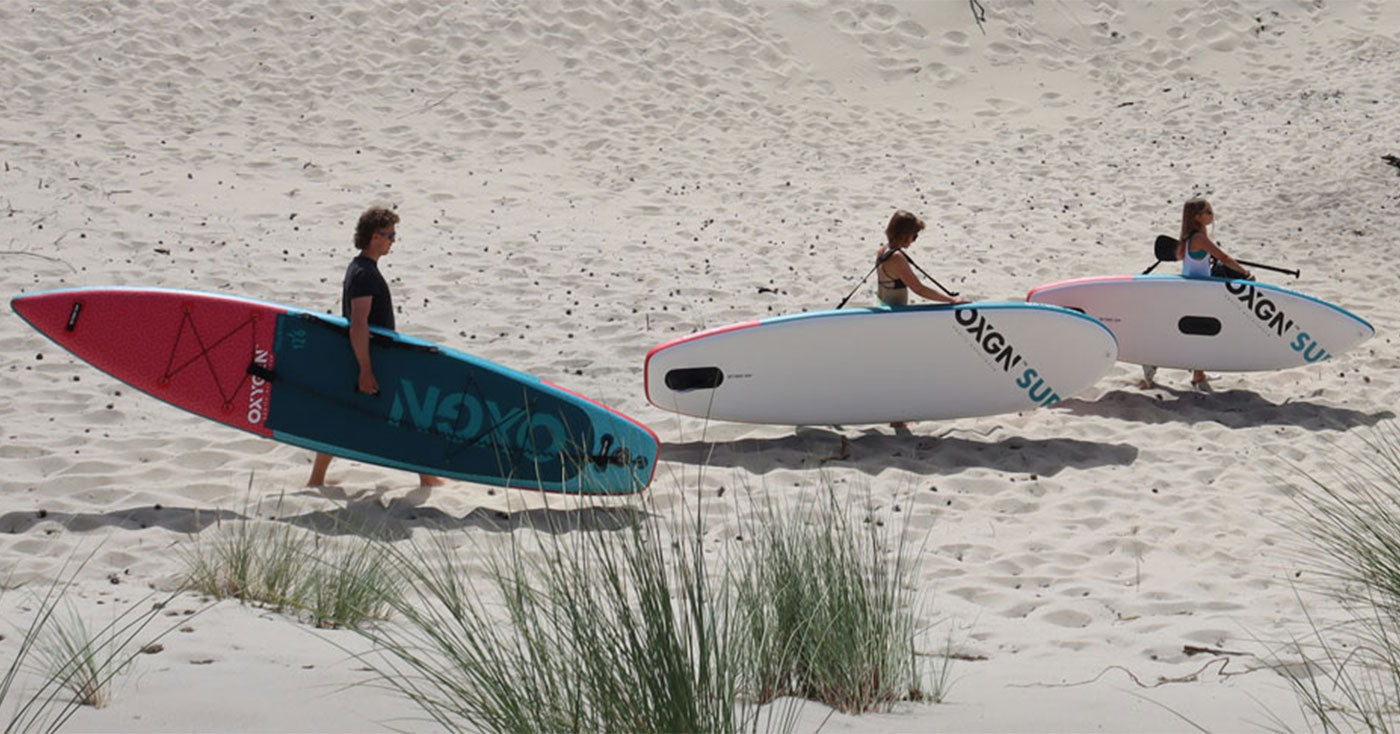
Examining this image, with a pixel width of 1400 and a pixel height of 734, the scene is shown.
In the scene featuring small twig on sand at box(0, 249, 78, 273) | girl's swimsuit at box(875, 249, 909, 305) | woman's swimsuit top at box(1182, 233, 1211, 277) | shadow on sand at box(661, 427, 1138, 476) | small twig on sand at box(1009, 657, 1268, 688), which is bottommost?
small twig on sand at box(1009, 657, 1268, 688)

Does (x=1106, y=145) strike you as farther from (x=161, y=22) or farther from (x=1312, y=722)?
(x=1312, y=722)

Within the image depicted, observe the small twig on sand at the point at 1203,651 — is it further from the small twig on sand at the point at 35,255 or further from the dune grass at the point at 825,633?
the small twig on sand at the point at 35,255

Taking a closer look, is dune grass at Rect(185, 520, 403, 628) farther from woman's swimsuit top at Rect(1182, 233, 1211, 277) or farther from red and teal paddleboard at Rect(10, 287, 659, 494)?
woman's swimsuit top at Rect(1182, 233, 1211, 277)

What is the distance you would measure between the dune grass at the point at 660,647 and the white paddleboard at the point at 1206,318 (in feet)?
15.4

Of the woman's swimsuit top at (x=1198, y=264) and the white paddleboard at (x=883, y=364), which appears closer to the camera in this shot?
the white paddleboard at (x=883, y=364)

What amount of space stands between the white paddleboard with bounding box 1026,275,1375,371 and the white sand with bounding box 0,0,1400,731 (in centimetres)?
25

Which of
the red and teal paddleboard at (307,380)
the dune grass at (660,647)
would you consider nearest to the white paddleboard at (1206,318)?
the red and teal paddleboard at (307,380)

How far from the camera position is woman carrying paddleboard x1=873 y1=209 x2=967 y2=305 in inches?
271

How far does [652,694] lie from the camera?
2.90 metres

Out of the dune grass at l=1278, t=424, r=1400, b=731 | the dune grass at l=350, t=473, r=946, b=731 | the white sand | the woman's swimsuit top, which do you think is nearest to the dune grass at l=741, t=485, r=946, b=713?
the dune grass at l=350, t=473, r=946, b=731

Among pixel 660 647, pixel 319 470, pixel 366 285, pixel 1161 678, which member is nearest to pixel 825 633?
pixel 660 647

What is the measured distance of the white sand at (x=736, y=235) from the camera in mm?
4648

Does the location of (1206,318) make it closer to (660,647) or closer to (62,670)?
(660,647)

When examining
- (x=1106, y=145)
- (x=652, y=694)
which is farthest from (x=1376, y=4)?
(x=652, y=694)
